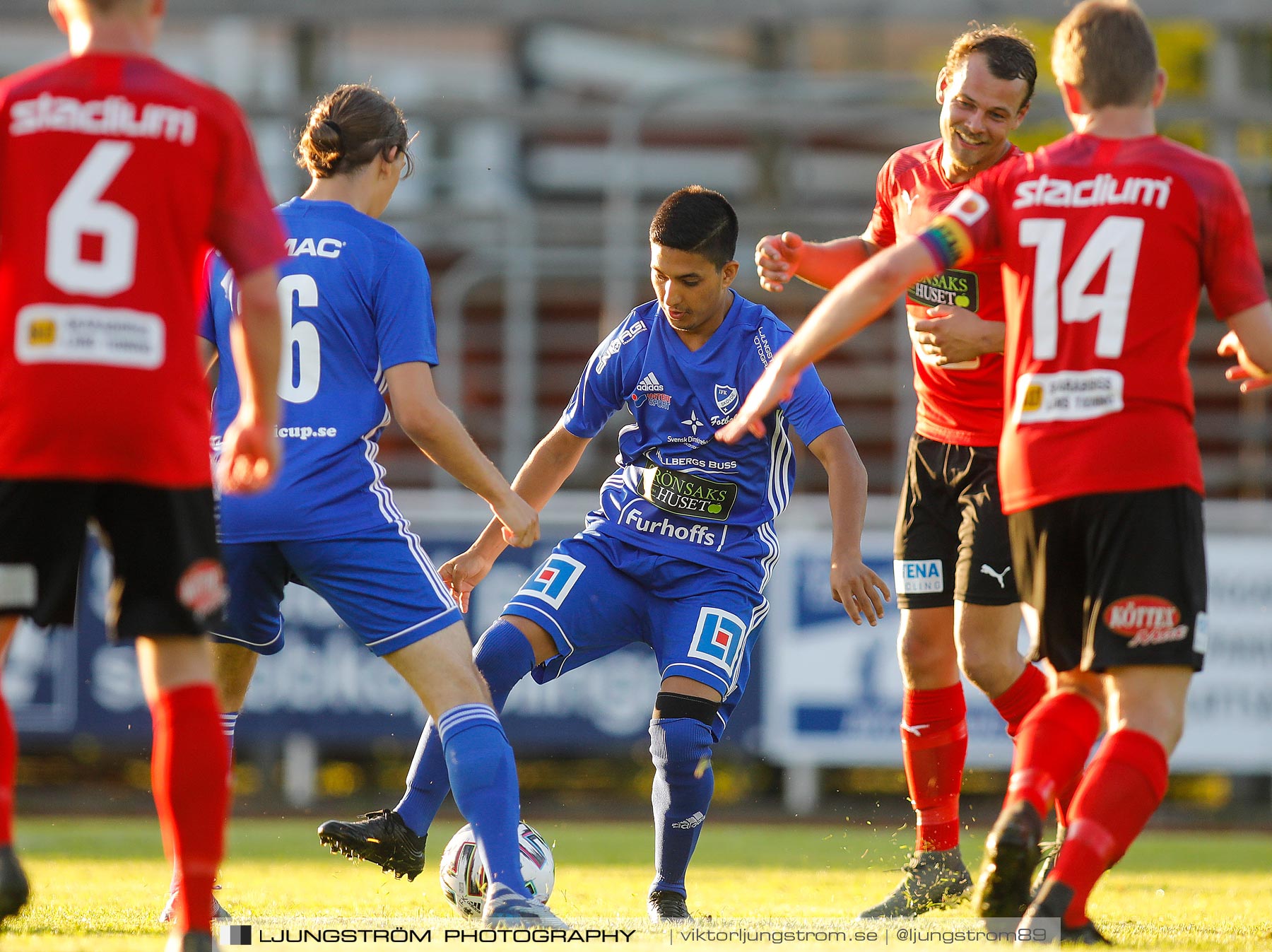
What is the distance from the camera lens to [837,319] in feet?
12.4

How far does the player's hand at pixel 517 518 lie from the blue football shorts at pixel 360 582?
0.83ft

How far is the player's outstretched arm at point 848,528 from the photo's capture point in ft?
16.2

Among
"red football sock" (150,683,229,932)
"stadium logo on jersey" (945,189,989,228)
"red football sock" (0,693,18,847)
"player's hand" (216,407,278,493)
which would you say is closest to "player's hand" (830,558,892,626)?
"stadium logo on jersey" (945,189,989,228)

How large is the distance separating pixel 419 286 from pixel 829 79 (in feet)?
31.0

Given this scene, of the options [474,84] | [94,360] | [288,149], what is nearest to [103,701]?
[288,149]

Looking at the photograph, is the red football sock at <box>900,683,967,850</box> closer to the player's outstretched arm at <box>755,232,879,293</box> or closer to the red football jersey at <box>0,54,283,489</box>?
the player's outstretched arm at <box>755,232,879,293</box>

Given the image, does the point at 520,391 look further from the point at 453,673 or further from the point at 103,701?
the point at 453,673

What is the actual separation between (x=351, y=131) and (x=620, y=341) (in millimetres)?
1275

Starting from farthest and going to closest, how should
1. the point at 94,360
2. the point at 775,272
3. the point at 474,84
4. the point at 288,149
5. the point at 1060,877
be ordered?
the point at 474,84 → the point at 288,149 → the point at 775,272 → the point at 1060,877 → the point at 94,360

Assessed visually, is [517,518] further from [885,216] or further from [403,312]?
[885,216]

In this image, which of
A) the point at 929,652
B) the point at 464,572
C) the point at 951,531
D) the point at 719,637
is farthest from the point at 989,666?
the point at 464,572

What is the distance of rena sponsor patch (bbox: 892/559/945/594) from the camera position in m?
5.38

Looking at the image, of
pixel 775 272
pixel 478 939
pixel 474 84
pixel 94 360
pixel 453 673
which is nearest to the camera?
pixel 94 360

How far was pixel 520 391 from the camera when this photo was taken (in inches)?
466
